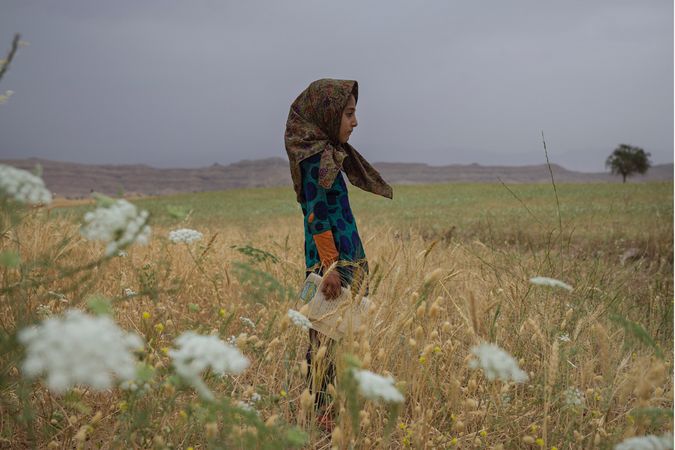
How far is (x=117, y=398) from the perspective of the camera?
261 centimetres

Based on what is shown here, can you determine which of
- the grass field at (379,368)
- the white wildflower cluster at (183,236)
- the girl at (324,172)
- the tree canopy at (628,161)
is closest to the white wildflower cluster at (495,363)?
the grass field at (379,368)

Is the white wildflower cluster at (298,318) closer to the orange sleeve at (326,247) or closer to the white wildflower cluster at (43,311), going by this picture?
the orange sleeve at (326,247)

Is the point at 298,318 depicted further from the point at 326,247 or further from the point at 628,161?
the point at 628,161

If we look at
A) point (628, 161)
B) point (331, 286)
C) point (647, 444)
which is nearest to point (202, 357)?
point (647, 444)

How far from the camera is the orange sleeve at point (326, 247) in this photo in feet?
9.46

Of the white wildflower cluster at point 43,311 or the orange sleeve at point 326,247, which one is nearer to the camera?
the white wildflower cluster at point 43,311

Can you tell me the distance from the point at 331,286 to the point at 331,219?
1.63ft

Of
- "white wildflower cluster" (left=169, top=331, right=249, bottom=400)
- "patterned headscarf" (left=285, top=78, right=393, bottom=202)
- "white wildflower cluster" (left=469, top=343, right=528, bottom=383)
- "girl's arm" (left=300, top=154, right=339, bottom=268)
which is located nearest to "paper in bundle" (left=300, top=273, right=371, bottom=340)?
"girl's arm" (left=300, top=154, right=339, bottom=268)

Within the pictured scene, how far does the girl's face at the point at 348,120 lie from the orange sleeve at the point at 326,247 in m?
0.60

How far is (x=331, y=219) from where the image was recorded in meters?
3.05

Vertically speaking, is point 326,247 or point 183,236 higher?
point 183,236

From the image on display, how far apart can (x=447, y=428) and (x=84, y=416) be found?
168 cm

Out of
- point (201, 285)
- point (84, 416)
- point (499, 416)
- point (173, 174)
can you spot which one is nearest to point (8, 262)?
point (84, 416)

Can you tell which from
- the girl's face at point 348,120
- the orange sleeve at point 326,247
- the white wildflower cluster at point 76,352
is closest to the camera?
the white wildflower cluster at point 76,352
